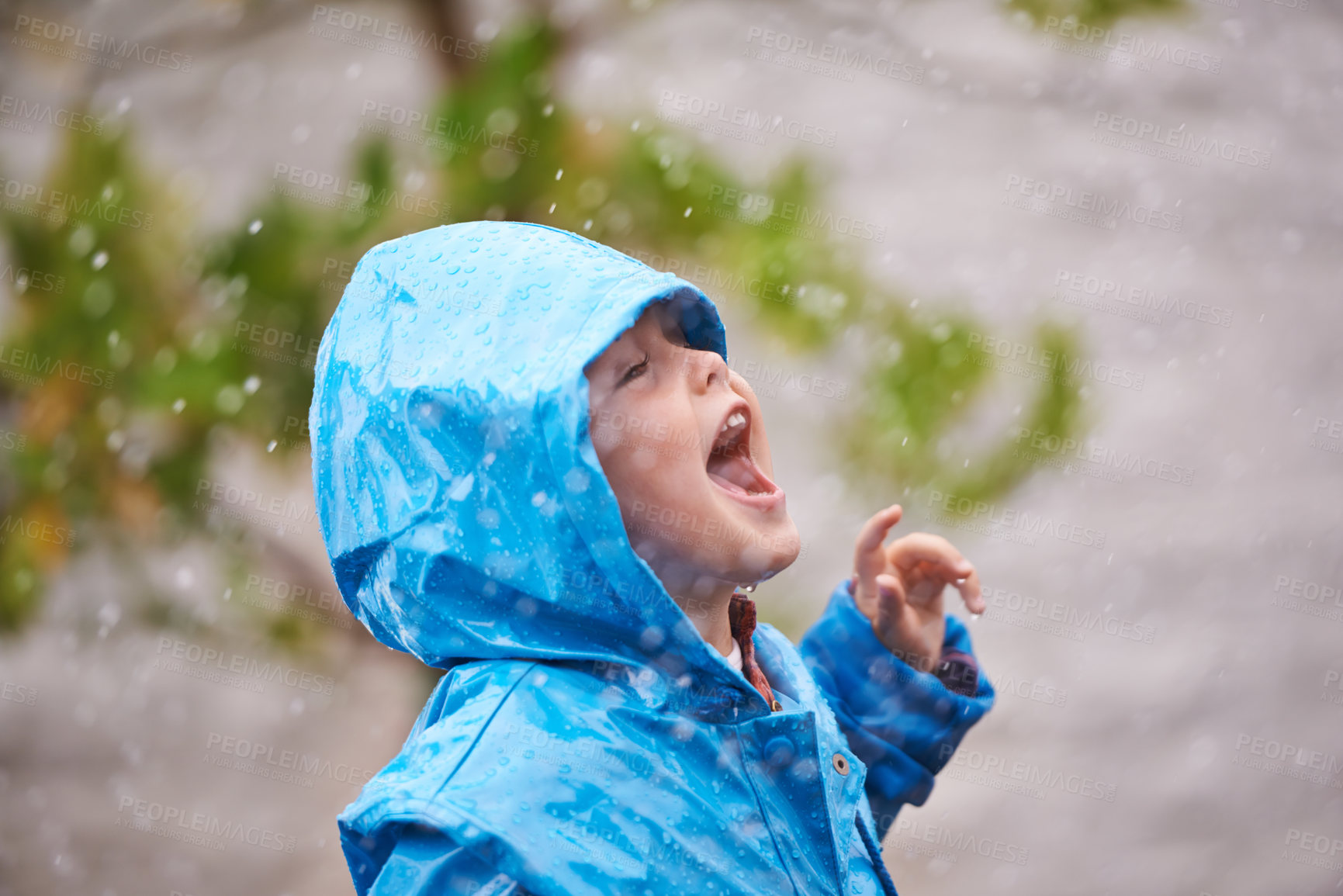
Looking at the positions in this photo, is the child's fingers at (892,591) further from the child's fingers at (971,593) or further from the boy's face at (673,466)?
the boy's face at (673,466)

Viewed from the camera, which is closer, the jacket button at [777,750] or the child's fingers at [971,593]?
the jacket button at [777,750]

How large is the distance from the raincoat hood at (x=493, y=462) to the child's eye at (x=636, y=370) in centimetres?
5

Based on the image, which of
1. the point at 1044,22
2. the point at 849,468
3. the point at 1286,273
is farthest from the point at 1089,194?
the point at 849,468

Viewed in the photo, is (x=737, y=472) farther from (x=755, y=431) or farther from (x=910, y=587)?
(x=910, y=587)

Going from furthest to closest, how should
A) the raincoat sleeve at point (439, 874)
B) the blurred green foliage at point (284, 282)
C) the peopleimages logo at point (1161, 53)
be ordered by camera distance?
the peopleimages logo at point (1161, 53)
the blurred green foliage at point (284, 282)
the raincoat sleeve at point (439, 874)

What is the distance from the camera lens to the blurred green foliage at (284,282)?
5.85 feet

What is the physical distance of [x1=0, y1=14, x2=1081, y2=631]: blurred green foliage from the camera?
178 cm

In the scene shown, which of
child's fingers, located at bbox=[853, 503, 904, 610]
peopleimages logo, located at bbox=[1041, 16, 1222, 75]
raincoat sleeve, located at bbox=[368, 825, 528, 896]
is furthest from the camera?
peopleimages logo, located at bbox=[1041, 16, 1222, 75]

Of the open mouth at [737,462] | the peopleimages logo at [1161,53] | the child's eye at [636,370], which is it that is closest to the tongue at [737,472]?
the open mouth at [737,462]

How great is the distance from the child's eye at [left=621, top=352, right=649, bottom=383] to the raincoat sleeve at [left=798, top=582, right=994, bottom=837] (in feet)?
1.19

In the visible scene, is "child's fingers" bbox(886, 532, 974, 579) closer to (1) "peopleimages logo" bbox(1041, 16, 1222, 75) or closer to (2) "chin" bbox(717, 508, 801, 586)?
(2) "chin" bbox(717, 508, 801, 586)

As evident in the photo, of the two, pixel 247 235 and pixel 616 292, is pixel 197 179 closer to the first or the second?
pixel 247 235

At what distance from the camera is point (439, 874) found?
616 millimetres

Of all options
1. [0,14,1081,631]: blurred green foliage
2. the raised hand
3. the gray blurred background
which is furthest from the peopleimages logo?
the raised hand
